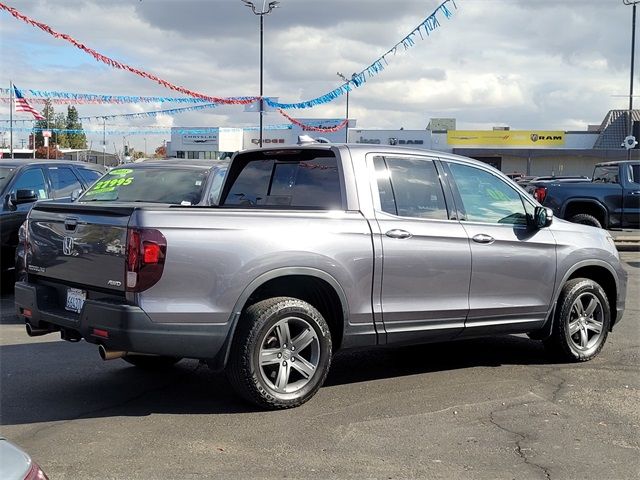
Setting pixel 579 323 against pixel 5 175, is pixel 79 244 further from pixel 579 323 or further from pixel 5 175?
pixel 5 175

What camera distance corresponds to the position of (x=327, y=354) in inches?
202

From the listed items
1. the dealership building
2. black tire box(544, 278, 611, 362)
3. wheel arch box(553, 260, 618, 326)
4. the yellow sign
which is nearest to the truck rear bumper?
black tire box(544, 278, 611, 362)

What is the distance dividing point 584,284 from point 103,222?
4.33 metres

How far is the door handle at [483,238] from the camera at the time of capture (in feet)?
19.1

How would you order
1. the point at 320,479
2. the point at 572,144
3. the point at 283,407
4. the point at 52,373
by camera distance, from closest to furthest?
the point at 320,479 → the point at 283,407 → the point at 52,373 → the point at 572,144

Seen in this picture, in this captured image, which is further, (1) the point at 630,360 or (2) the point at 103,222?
(1) the point at 630,360

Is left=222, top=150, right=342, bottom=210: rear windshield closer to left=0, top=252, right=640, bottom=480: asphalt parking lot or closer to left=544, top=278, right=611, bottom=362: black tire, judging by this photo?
left=0, top=252, right=640, bottom=480: asphalt parking lot

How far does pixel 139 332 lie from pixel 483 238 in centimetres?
293

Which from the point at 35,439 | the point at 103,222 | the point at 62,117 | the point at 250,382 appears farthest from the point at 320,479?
the point at 62,117

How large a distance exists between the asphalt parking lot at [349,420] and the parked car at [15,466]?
162cm

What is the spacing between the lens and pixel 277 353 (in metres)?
4.96

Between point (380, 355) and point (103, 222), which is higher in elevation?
point (103, 222)

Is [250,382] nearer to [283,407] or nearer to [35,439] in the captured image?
[283,407]

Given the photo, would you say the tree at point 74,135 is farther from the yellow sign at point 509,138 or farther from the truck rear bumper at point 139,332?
the truck rear bumper at point 139,332
